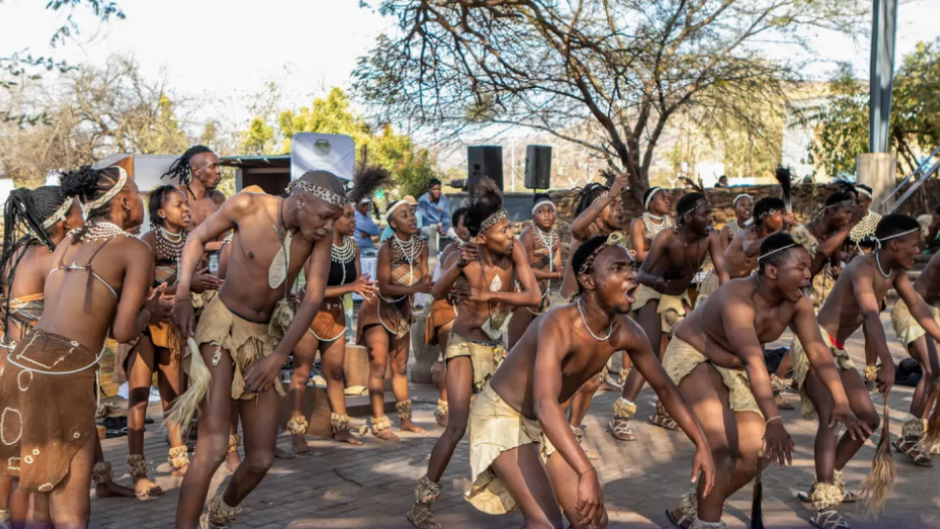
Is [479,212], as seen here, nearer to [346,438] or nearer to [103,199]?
[346,438]

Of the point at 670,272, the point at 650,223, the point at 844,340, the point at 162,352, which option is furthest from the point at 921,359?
the point at 162,352

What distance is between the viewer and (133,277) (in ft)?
13.4

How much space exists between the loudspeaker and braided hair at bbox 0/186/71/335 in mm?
13132

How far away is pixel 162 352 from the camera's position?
612 cm

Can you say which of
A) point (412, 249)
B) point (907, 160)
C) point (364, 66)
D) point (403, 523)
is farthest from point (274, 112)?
point (403, 523)

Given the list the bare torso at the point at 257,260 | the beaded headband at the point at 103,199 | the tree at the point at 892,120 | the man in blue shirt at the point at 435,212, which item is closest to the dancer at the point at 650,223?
the bare torso at the point at 257,260

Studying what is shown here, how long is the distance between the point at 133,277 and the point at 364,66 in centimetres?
705

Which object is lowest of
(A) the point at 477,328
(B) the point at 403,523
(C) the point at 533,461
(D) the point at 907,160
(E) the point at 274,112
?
(B) the point at 403,523

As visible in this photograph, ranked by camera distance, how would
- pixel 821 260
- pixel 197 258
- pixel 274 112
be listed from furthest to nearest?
pixel 274 112, pixel 821 260, pixel 197 258

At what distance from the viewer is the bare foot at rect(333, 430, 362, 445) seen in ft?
23.1

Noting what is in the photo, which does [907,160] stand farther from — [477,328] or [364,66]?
[477,328]

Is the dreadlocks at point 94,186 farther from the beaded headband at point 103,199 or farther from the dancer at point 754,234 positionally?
the dancer at point 754,234

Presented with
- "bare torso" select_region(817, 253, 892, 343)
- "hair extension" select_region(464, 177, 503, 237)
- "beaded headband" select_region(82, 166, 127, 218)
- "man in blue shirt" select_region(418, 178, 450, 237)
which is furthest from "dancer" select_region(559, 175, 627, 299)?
"man in blue shirt" select_region(418, 178, 450, 237)

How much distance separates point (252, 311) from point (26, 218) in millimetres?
1307
